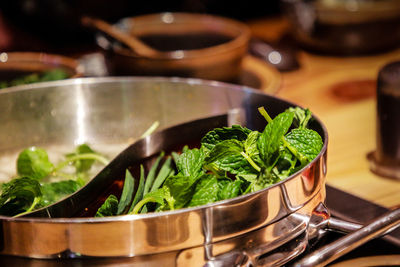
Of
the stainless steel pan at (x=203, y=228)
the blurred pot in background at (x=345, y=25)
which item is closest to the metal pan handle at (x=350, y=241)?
the stainless steel pan at (x=203, y=228)

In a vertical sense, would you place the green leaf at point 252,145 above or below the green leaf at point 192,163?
above

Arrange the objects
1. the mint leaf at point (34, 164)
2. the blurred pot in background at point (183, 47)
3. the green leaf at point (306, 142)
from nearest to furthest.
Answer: the green leaf at point (306, 142) → the mint leaf at point (34, 164) → the blurred pot in background at point (183, 47)

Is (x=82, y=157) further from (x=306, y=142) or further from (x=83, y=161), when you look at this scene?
(x=306, y=142)

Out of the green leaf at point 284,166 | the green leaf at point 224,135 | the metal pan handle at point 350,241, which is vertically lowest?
the metal pan handle at point 350,241

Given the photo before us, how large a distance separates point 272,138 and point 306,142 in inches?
2.0

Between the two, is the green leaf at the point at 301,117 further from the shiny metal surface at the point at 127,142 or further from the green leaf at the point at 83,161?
the green leaf at the point at 83,161

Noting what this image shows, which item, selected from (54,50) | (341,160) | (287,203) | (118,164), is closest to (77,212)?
(118,164)

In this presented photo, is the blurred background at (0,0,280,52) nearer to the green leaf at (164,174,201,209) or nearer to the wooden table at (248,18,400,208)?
the wooden table at (248,18,400,208)

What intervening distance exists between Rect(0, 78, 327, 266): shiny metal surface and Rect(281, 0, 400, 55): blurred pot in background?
0.75 metres

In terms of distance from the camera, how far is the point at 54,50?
1.62 m

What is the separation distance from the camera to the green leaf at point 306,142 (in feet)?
1.76

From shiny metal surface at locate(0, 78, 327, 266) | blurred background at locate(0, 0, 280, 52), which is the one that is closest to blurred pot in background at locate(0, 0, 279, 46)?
blurred background at locate(0, 0, 280, 52)

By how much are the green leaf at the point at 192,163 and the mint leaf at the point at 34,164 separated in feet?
0.79

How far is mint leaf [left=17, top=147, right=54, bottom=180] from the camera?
69cm
